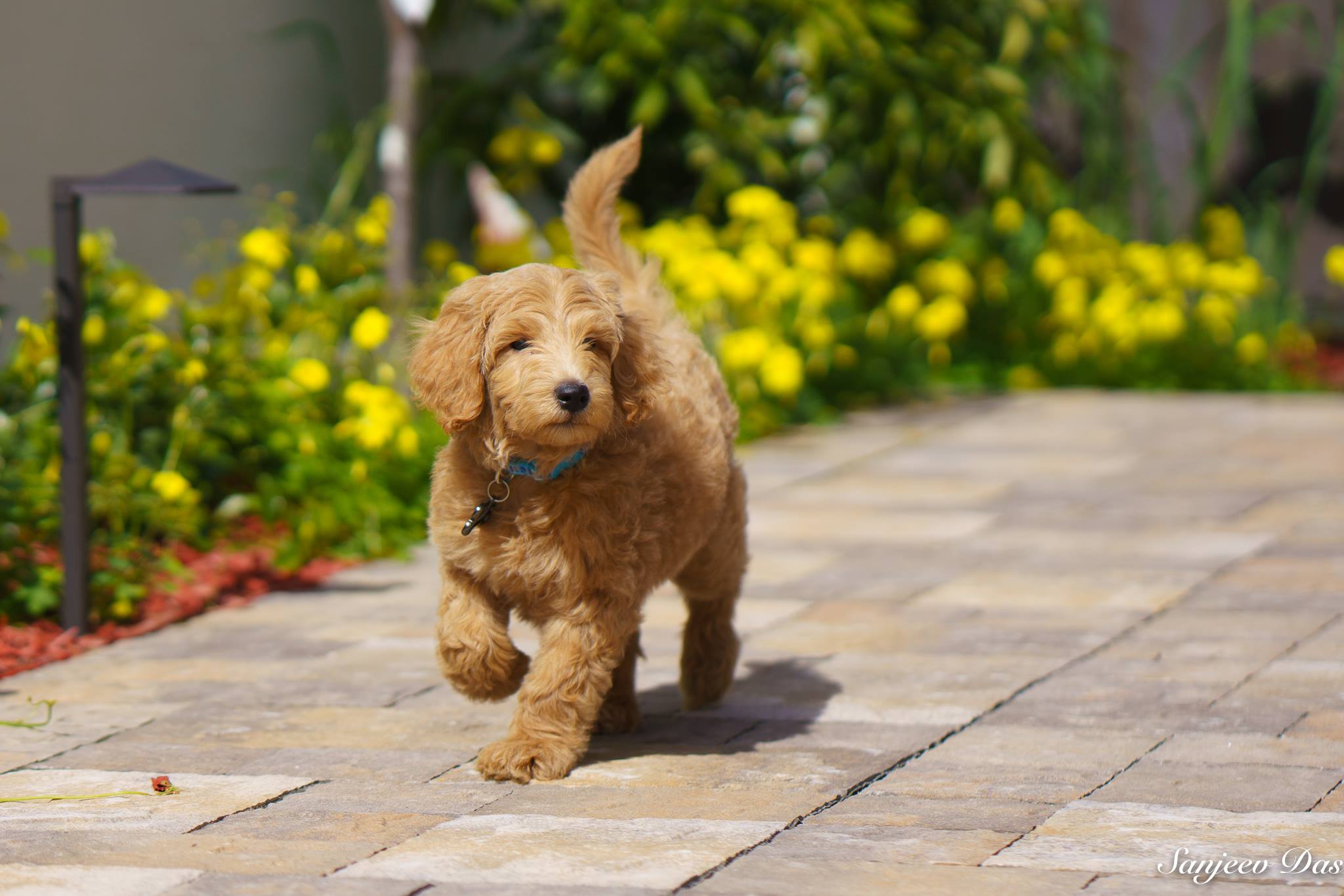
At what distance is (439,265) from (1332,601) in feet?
14.9

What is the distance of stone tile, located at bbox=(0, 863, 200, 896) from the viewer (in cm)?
310

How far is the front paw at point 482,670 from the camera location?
389 centimetres

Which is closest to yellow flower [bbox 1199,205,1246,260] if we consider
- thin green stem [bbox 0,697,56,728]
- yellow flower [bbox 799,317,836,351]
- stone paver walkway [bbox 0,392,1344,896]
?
yellow flower [bbox 799,317,836,351]

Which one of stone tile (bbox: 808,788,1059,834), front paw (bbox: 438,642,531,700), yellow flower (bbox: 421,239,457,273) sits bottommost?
stone tile (bbox: 808,788,1059,834)

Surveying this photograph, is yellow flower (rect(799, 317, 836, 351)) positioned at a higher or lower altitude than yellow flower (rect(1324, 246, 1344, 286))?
lower

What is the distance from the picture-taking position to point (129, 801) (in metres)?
3.70

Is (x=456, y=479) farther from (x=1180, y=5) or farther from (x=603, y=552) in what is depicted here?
(x=1180, y=5)

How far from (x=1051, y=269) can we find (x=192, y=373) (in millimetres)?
5989

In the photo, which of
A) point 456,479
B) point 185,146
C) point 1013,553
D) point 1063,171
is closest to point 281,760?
point 456,479

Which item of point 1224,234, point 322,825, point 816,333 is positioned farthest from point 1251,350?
point 322,825

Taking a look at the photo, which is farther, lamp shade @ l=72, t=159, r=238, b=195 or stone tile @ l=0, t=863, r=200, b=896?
lamp shade @ l=72, t=159, r=238, b=195

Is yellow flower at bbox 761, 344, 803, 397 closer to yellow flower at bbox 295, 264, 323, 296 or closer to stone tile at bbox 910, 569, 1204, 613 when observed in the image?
yellow flower at bbox 295, 264, 323, 296

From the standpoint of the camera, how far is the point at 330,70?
8.78 m

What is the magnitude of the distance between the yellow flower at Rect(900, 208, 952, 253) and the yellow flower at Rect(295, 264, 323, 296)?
4.28 metres
